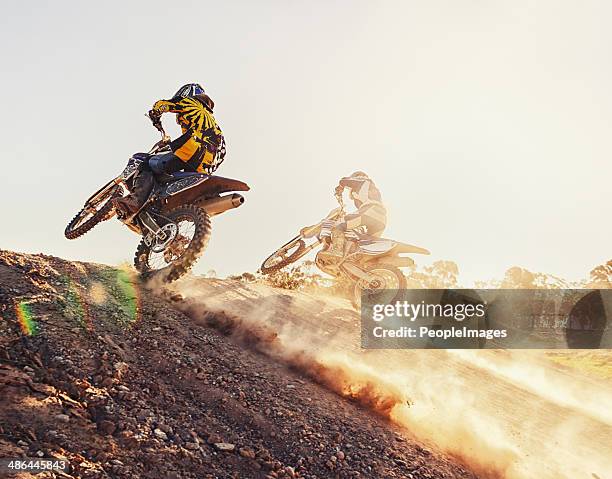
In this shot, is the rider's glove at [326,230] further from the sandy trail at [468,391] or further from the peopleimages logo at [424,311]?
the peopleimages logo at [424,311]

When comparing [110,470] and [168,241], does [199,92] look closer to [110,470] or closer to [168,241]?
[168,241]

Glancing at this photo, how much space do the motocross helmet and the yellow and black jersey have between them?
0.09m

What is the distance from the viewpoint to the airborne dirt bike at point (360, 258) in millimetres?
13930

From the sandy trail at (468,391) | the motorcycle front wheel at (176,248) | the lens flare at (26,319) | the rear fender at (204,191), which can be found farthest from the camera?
the rear fender at (204,191)

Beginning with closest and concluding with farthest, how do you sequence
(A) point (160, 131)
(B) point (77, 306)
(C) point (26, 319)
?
(C) point (26, 319), (B) point (77, 306), (A) point (160, 131)

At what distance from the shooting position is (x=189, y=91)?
9945mm

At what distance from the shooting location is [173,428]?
4.85 m

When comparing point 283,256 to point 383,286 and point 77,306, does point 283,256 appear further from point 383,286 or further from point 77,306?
point 77,306

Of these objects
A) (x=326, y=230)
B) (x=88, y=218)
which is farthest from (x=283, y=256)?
(x=88, y=218)

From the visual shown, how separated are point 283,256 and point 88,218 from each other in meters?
6.07

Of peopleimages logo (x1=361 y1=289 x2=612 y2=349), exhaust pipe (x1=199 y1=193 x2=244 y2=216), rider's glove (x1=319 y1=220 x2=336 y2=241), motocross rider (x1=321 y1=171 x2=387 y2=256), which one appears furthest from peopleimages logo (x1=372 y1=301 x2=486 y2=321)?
exhaust pipe (x1=199 y1=193 x2=244 y2=216)

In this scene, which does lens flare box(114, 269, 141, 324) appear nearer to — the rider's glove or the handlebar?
the handlebar

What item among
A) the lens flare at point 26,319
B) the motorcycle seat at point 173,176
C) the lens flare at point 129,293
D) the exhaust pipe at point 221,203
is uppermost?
the motorcycle seat at point 173,176

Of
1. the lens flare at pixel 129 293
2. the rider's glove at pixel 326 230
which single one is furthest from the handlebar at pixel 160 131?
the rider's glove at pixel 326 230
